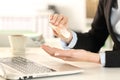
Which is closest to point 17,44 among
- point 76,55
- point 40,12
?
point 76,55

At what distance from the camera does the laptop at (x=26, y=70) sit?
3.03ft

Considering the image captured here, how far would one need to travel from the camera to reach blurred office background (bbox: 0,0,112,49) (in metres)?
3.86

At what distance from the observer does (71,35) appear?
1411 millimetres

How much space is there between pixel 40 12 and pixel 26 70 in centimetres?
292

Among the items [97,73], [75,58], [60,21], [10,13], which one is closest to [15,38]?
[60,21]

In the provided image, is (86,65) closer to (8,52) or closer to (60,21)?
(60,21)

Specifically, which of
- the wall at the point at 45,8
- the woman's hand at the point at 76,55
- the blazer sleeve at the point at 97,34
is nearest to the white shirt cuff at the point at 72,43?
the blazer sleeve at the point at 97,34

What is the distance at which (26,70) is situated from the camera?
986 mm

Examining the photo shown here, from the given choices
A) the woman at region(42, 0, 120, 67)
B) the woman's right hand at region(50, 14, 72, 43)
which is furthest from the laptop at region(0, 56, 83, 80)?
the woman's right hand at region(50, 14, 72, 43)

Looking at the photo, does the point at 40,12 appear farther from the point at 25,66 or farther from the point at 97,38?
the point at 25,66

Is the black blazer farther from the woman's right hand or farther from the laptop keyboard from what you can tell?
the laptop keyboard

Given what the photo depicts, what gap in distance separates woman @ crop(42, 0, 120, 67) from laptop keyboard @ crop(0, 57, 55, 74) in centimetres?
11

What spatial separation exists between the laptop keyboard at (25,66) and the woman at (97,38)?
114mm

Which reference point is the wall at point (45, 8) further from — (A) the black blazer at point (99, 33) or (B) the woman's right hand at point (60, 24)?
(B) the woman's right hand at point (60, 24)
